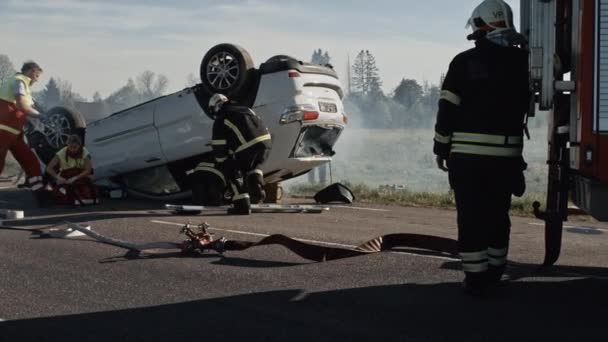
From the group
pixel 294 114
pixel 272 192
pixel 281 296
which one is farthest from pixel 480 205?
pixel 272 192

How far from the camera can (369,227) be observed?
10.1 meters

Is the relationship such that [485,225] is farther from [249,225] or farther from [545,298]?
[249,225]

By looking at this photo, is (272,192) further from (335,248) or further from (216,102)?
(335,248)

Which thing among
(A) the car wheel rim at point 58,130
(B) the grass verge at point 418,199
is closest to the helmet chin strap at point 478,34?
(B) the grass verge at point 418,199

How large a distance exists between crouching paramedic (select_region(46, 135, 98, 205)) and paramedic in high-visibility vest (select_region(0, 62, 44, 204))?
255 mm

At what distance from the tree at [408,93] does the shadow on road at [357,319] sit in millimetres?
51741

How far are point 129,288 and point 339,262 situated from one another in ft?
5.52

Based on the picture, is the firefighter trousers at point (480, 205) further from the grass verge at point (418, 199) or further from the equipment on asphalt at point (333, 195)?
the equipment on asphalt at point (333, 195)

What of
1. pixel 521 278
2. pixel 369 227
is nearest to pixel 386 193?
pixel 369 227

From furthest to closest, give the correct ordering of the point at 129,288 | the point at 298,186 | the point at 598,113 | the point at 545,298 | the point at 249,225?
the point at 298,186 < the point at 249,225 < the point at 129,288 < the point at 545,298 < the point at 598,113

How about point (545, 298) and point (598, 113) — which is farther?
point (545, 298)

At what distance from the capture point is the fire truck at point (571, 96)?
17.4 feet

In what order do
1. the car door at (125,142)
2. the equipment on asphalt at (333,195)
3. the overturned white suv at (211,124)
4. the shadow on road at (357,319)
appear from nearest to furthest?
the shadow on road at (357,319)
the overturned white suv at (211,124)
the car door at (125,142)
the equipment on asphalt at (333,195)

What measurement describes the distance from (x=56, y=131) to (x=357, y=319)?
9721 millimetres
